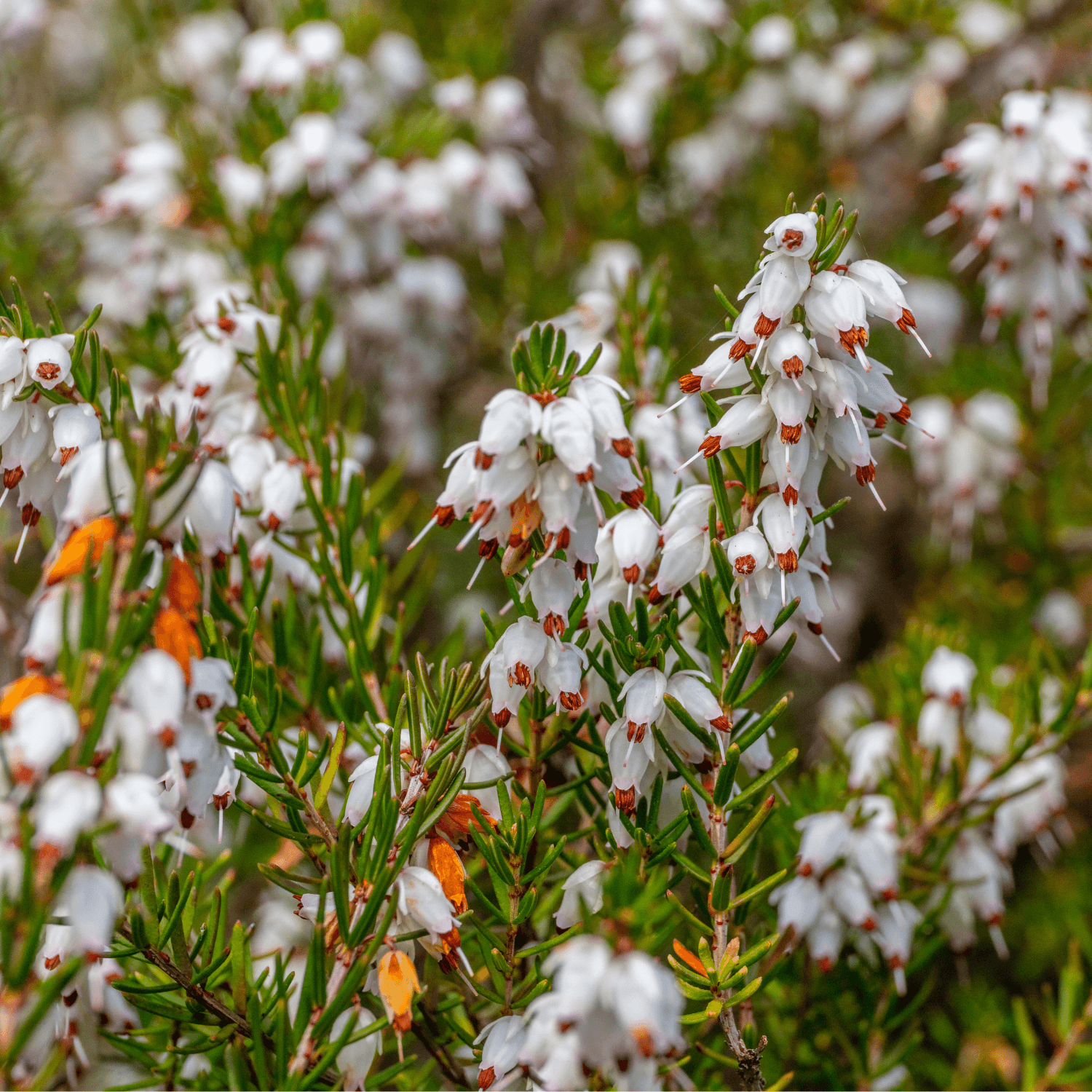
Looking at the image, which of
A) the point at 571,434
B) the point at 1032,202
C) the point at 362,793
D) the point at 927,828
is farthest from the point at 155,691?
the point at 1032,202

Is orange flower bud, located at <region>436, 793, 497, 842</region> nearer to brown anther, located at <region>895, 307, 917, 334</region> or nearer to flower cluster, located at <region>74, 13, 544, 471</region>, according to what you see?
brown anther, located at <region>895, 307, 917, 334</region>

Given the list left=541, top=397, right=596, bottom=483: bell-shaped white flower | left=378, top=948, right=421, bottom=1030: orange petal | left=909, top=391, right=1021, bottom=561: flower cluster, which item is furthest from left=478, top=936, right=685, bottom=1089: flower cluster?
left=909, top=391, right=1021, bottom=561: flower cluster

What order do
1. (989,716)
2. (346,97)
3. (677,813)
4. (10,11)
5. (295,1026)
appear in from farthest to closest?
(10,11) < (346,97) < (989,716) < (677,813) < (295,1026)

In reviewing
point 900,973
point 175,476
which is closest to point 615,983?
point 175,476

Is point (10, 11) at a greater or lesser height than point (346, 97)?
greater

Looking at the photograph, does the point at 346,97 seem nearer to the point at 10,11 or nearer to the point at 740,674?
the point at 10,11

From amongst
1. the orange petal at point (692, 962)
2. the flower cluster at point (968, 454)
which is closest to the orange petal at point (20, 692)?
the orange petal at point (692, 962)
